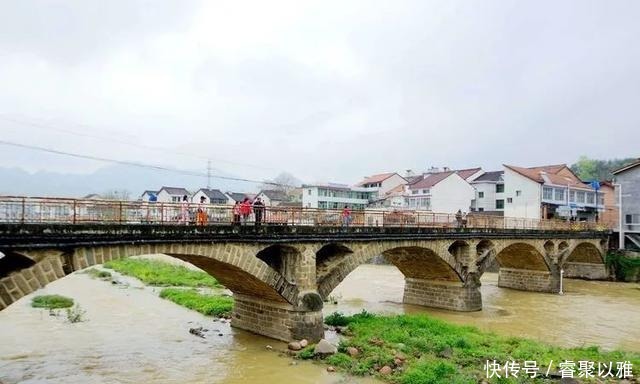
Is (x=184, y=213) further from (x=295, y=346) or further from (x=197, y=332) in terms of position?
(x=197, y=332)

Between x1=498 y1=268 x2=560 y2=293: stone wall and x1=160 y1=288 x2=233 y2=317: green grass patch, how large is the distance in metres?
24.6

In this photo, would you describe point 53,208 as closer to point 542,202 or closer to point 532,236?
point 532,236

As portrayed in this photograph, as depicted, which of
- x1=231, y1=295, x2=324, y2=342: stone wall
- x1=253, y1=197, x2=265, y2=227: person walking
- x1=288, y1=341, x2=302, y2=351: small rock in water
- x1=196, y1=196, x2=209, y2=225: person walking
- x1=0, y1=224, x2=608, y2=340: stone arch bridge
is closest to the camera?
x1=0, y1=224, x2=608, y2=340: stone arch bridge

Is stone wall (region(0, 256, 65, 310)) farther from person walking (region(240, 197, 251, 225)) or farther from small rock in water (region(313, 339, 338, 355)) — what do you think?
small rock in water (region(313, 339, 338, 355))

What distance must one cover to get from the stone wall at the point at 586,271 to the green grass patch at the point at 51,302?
44408 mm

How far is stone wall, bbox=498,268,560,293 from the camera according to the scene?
40156 mm

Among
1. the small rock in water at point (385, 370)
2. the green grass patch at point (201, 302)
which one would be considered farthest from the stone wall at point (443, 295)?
the small rock in water at point (385, 370)

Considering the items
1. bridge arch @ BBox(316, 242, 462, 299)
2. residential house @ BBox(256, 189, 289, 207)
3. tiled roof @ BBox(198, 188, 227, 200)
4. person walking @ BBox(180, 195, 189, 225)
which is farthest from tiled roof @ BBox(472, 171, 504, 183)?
person walking @ BBox(180, 195, 189, 225)

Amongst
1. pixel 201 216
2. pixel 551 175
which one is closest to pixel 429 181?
pixel 551 175

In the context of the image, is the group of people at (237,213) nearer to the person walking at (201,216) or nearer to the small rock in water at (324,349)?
the person walking at (201,216)

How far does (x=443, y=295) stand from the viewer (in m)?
31.9

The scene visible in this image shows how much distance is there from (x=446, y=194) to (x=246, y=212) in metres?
48.6

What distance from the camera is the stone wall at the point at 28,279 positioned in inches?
531

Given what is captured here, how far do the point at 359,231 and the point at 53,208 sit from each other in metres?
13.7
